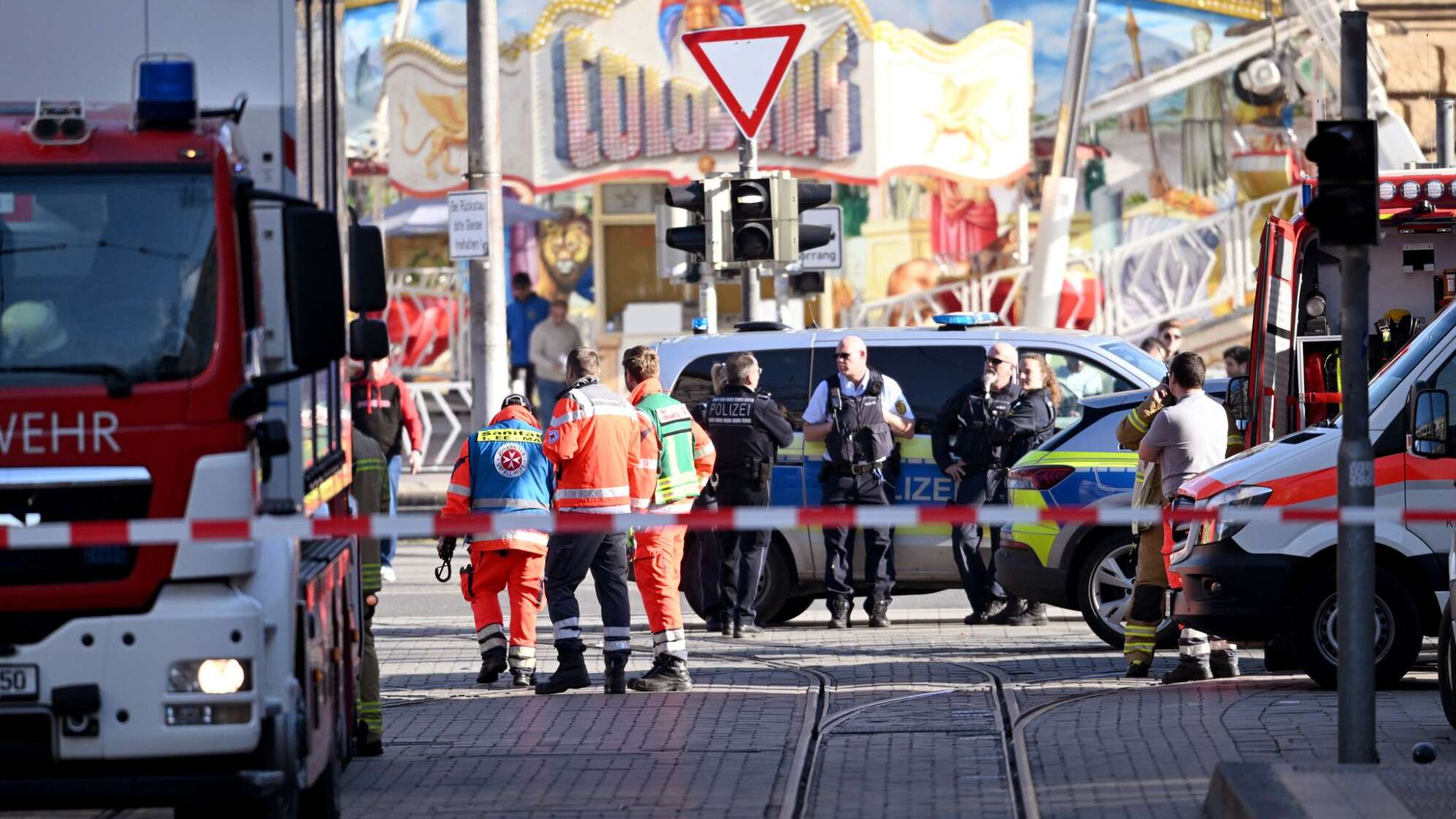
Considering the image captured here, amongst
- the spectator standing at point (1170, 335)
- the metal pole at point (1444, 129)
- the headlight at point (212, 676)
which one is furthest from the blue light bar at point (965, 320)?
the headlight at point (212, 676)

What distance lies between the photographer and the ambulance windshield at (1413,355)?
1084 centimetres

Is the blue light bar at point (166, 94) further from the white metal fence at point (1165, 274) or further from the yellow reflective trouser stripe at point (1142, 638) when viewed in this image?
the white metal fence at point (1165, 274)

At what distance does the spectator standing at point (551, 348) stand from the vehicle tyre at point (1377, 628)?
571 inches

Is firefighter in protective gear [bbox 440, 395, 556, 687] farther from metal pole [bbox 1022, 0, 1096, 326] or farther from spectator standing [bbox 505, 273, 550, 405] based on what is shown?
→ spectator standing [bbox 505, 273, 550, 405]

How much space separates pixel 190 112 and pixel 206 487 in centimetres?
116

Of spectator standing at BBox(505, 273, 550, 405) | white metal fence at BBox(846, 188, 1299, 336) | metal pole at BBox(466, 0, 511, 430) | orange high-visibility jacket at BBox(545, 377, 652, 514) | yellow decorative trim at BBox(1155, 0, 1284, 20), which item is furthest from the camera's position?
yellow decorative trim at BBox(1155, 0, 1284, 20)

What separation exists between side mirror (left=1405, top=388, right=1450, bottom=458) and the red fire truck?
518cm

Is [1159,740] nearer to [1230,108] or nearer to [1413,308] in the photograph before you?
[1413,308]

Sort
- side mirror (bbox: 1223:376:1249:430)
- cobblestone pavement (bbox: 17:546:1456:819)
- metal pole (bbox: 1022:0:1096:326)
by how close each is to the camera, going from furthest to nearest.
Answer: metal pole (bbox: 1022:0:1096:326) → side mirror (bbox: 1223:376:1249:430) → cobblestone pavement (bbox: 17:546:1456:819)

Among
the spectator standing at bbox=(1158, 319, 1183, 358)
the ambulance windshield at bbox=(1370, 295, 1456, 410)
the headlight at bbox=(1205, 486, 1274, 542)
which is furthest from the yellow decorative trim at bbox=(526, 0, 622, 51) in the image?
the ambulance windshield at bbox=(1370, 295, 1456, 410)

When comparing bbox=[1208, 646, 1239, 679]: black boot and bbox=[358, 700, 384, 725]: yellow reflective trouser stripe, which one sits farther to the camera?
bbox=[1208, 646, 1239, 679]: black boot

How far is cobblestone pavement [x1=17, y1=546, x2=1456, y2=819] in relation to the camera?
342 inches

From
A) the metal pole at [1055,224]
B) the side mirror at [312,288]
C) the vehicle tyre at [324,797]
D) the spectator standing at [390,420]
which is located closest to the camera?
the side mirror at [312,288]

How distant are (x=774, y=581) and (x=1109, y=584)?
7.66 ft
